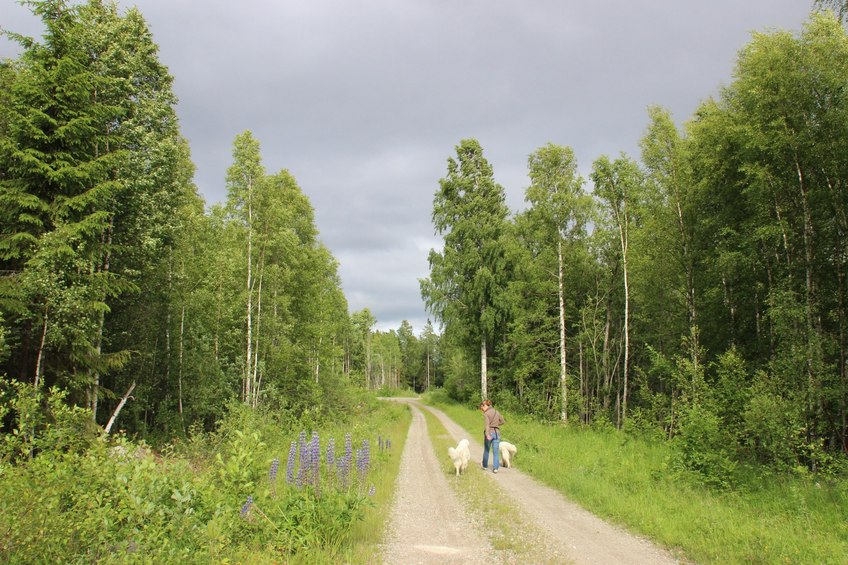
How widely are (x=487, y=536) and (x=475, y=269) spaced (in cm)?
2290

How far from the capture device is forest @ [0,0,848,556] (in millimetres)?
10891

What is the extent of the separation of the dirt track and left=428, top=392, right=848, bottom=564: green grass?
44 cm

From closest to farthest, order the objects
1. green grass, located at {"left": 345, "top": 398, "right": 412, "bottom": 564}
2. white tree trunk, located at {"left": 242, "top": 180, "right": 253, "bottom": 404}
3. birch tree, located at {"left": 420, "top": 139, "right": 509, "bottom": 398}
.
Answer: green grass, located at {"left": 345, "top": 398, "right": 412, "bottom": 564} → white tree trunk, located at {"left": 242, "top": 180, "right": 253, "bottom": 404} → birch tree, located at {"left": 420, "top": 139, "right": 509, "bottom": 398}

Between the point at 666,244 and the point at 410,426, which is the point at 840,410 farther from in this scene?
the point at 410,426

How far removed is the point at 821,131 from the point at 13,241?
69.2 ft

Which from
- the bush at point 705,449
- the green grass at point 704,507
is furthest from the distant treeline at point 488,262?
the green grass at point 704,507

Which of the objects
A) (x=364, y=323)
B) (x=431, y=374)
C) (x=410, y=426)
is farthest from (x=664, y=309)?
(x=431, y=374)

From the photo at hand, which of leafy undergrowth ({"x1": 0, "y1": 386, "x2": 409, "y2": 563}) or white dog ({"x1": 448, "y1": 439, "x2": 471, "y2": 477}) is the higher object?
leafy undergrowth ({"x1": 0, "y1": 386, "x2": 409, "y2": 563})

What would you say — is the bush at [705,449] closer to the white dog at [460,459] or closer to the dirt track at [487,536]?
the dirt track at [487,536]

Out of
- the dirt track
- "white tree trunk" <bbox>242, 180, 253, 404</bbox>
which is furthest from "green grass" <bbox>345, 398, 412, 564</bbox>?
"white tree trunk" <bbox>242, 180, 253, 404</bbox>

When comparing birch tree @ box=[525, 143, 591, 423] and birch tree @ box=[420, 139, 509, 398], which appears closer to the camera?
birch tree @ box=[525, 143, 591, 423]

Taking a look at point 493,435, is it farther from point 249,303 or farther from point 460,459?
point 249,303

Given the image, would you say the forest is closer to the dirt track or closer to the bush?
the bush

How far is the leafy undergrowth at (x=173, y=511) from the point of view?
3789 millimetres
